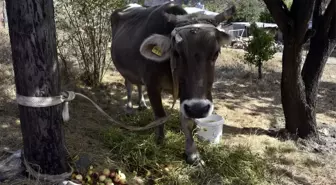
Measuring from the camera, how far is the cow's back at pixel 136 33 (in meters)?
3.78

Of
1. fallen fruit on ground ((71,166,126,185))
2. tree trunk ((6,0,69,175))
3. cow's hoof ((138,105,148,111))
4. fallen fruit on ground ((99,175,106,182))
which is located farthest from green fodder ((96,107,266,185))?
cow's hoof ((138,105,148,111))

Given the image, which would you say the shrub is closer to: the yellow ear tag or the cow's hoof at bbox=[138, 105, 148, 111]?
the cow's hoof at bbox=[138, 105, 148, 111]

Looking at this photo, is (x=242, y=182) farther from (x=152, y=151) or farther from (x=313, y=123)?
(x=313, y=123)

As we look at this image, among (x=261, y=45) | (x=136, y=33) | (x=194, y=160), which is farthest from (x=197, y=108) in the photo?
(x=261, y=45)

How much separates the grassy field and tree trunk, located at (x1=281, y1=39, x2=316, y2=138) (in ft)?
0.85

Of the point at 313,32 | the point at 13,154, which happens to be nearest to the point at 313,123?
the point at 313,32

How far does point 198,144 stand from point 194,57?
4.46ft

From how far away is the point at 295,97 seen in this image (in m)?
4.63

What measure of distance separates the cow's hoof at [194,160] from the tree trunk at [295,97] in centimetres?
184

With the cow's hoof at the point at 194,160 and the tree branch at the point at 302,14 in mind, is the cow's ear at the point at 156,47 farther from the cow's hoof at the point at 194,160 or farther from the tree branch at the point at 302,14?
the tree branch at the point at 302,14

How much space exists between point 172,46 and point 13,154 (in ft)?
5.61

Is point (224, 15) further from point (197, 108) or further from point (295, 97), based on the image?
point (295, 97)

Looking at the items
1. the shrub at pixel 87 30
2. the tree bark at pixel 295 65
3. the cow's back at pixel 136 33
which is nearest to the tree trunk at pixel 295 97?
the tree bark at pixel 295 65

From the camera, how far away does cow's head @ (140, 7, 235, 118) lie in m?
2.97
